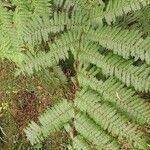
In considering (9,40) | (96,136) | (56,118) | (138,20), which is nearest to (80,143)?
(96,136)

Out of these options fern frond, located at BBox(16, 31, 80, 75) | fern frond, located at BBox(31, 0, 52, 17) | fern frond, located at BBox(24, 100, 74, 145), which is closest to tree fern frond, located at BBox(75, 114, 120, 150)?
fern frond, located at BBox(24, 100, 74, 145)

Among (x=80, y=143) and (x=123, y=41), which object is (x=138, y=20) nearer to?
(x=123, y=41)

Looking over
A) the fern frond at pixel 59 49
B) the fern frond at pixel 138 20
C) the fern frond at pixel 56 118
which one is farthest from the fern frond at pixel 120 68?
the fern frond at pixel 138 20

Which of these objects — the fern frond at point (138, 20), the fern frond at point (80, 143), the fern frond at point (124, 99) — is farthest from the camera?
the fern frond at point (138, 20)

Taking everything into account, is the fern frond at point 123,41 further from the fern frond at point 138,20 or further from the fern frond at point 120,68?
the fern frond at point 138,20

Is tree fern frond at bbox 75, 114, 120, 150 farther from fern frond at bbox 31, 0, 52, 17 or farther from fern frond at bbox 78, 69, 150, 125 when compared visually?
fern frond at bbox 31, 0, 52, 17

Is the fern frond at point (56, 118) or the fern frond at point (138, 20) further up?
the fern frond at point (138, 20)
